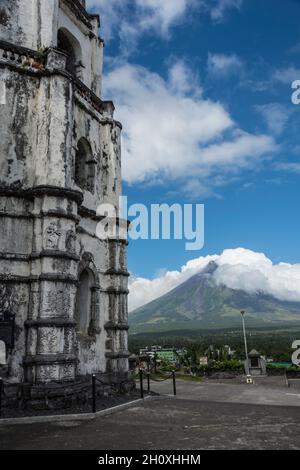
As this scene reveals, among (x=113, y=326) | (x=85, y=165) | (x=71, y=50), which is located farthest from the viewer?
(x=71, y=50)

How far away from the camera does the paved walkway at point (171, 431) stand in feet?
21.0

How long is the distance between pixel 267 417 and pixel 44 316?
5294 mm

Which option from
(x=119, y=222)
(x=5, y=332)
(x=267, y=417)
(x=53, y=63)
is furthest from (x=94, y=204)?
(x=267, y=417)

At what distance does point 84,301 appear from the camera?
13.0 m

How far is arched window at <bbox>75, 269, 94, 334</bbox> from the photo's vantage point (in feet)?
41.6

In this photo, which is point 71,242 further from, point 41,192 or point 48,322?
point 48,322

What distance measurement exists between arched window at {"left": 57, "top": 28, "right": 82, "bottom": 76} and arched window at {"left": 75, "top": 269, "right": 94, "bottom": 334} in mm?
7032

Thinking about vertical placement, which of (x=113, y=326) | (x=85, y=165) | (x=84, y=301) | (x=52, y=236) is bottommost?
(x=113, y=326)

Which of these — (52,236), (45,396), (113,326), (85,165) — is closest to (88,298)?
(113,326)

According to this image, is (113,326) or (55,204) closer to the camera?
(55,204)

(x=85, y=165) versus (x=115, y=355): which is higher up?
(x=85, y=165)

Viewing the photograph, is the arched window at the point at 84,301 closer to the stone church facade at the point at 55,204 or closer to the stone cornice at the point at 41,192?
the stone church facade at the point at 55,204

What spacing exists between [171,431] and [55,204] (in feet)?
19.6

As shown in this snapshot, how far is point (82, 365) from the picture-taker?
38.9 ft
